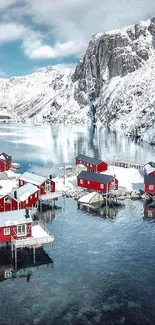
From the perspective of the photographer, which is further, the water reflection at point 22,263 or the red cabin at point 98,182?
the red cabin at point 98,182

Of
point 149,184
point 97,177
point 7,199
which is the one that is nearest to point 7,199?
point 7,199

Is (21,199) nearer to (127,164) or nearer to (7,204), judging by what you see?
(7,204)

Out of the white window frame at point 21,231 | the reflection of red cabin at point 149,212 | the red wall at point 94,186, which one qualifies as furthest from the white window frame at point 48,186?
the white window frame at point 21,231

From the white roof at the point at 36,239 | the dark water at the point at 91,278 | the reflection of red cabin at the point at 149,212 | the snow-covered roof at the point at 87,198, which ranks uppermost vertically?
the snow-covered roof at the point at 87,198

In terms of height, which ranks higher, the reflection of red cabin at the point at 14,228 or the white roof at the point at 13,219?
the white roof at the point at 13,219

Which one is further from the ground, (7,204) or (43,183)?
(43,183)

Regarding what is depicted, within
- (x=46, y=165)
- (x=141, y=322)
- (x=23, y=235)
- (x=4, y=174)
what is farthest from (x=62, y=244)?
(x=46, y=165)

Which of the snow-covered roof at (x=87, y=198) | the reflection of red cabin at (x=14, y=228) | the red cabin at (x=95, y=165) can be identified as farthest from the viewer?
the red cabin at (x=95, y=165)

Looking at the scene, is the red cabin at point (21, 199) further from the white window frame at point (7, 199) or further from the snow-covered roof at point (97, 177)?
the snow-covered roof at point (97, 177)
